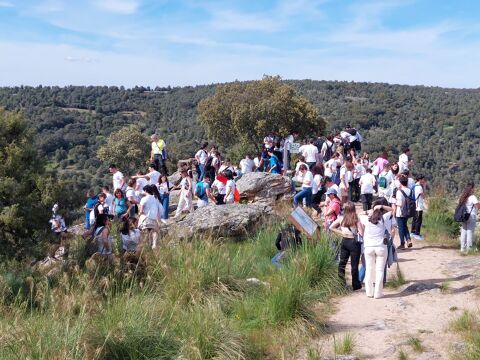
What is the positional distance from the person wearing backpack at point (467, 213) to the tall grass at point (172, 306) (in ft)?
11.5

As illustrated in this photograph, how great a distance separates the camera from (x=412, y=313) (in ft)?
23.6

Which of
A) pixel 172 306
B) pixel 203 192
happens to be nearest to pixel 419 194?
pixel 203 192

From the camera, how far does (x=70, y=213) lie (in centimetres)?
1009

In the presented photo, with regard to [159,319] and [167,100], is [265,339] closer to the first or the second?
[159,319]

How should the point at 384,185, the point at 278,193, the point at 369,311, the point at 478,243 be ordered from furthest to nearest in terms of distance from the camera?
1. the point at 278,193
2. the point at 384,185
3. the point at 478,243
4. the point at 369,311

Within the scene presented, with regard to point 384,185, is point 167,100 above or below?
above

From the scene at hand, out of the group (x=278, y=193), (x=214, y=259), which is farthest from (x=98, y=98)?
(x=214, y=259)

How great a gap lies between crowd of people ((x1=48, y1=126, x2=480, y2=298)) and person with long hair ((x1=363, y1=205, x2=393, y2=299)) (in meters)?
0.01

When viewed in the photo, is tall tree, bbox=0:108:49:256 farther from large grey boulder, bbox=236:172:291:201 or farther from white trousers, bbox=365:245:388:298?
large grey boulder, bbox=236:172:291:201

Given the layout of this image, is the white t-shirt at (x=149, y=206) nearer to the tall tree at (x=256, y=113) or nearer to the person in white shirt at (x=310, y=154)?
the person in white shirt at (x=310, y=154)

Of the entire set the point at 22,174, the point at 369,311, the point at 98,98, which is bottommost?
the point at 369,311

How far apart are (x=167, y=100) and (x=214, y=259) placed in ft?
317

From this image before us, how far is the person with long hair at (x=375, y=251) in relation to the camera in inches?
305

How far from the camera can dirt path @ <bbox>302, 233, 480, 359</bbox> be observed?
6.08 meters
